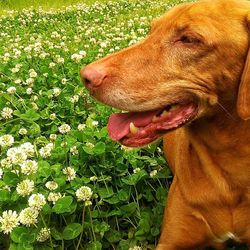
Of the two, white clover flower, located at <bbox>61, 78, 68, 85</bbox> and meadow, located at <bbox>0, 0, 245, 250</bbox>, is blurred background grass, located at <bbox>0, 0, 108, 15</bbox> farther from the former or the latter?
white clover flower, located at <bbox>61, 78, 68, 85</bbox>

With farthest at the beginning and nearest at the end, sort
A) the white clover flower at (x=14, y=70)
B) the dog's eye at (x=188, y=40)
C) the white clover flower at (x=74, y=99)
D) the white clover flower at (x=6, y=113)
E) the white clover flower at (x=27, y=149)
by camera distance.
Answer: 1. the white clover flower at (x=14, y=70)
2. the white clover flower at (x=74, y=99)
3. the white clover flower at (x=6, y=113)
4. the white clover flower at (x=27, y=149)
5. the dog's eye at (x=188, y=40)

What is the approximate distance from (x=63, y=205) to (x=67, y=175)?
413 mm

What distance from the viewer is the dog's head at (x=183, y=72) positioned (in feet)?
11.8

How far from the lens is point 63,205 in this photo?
13.6 ft

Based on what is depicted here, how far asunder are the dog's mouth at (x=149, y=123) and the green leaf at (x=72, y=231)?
808mm

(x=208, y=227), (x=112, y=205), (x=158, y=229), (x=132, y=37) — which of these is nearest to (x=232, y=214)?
(x=208, y=227)

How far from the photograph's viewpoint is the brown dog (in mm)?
3607

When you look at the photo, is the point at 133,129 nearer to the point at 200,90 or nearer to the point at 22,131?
the point at 200,90

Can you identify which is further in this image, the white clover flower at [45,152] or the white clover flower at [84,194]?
the white clover flower at [45,152]

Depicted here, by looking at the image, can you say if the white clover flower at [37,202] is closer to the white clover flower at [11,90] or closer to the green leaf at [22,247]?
the green leaf at [22,247]

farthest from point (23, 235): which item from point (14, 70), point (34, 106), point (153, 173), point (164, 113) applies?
point (14, 70)

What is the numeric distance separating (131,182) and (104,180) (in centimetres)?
23

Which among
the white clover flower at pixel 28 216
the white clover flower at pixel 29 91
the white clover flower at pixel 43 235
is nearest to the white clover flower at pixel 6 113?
the white clover flower at pixel 29 91

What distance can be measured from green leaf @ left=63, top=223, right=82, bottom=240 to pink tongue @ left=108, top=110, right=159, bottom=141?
0.80m
